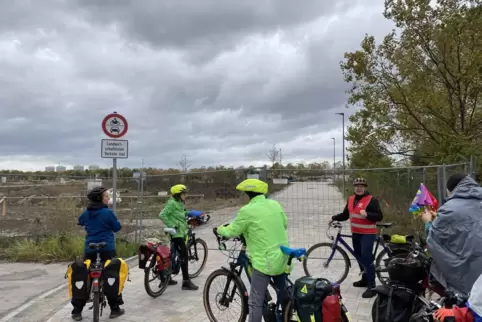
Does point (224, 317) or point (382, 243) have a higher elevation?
point (382, 243)

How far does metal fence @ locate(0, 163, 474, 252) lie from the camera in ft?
26.6

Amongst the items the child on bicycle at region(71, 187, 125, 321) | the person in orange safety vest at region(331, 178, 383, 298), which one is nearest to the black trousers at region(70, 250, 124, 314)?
the child on bicycle at region(71, 187, 125, 321)

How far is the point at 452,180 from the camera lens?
3730 millimetres

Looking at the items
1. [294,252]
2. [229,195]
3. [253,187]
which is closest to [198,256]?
[229,195]

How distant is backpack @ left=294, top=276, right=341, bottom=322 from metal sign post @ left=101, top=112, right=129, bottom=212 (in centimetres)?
546

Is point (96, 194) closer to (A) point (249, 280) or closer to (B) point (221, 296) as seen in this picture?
(B) point (221, 296)

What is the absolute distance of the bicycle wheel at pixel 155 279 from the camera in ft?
19.5

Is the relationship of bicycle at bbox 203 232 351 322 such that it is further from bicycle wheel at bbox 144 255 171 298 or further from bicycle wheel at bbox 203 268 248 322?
bicycle wheel at bbox 144 255 171 298

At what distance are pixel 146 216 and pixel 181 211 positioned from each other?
21.2 ft

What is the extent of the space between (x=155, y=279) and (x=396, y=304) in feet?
12.0

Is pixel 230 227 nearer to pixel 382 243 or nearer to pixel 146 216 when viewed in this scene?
pixel 382 243

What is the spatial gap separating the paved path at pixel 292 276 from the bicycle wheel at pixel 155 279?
0.11 meters

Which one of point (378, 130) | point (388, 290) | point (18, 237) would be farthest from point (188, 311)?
point (378, 130)

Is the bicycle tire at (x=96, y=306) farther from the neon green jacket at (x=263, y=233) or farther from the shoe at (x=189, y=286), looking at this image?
the neon green jacket at (x=263, y=233)
